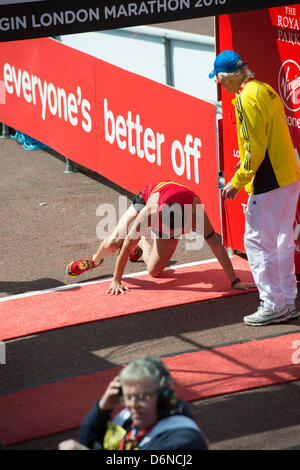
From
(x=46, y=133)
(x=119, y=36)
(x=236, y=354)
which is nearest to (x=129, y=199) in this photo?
(x=46, y=133)

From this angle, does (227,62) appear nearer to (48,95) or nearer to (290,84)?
(290,84)

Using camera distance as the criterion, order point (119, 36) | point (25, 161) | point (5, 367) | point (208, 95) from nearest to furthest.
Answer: point (5, 367) → point (25, 161) → point (208, 95) → point (119, 36)

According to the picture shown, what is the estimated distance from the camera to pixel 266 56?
8.16 metres

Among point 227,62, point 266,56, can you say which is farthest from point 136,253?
point 227,62

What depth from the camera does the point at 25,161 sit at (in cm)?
1395

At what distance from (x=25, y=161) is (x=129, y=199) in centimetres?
306

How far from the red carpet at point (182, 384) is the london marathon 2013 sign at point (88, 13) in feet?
8.68

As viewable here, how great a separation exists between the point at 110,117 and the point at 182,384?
5.48 meters

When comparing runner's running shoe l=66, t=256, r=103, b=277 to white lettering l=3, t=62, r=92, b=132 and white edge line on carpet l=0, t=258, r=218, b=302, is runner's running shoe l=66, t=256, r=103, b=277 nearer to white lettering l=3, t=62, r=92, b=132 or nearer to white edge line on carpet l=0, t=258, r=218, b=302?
white edge line on carpet l=0, t=258, r=218, b=302

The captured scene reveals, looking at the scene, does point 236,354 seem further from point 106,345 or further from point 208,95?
point 208,95

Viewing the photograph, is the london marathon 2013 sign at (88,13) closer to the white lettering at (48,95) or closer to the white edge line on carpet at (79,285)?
the white edge line on carpet at (79,285)

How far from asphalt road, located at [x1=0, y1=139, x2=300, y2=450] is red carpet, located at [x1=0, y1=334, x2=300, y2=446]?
113mm

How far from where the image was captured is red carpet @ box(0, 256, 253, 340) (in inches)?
306

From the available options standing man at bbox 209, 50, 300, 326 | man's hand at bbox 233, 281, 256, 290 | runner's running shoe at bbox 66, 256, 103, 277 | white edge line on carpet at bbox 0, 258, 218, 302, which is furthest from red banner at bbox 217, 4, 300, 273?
runner's running shoe at bbox 66, 256, 103, 277
